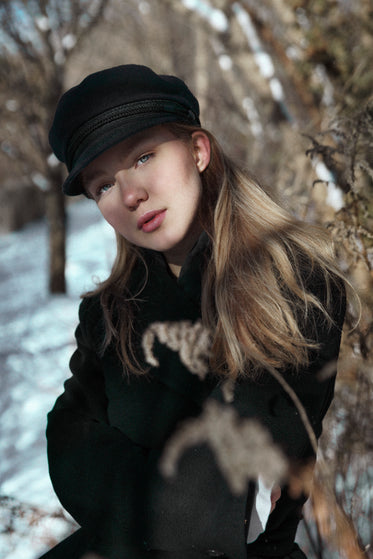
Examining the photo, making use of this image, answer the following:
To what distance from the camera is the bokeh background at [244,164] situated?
1.61 meters

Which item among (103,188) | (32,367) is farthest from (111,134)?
(32,367)

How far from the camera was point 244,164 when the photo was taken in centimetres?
171

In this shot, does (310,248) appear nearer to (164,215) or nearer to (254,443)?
(164,215)

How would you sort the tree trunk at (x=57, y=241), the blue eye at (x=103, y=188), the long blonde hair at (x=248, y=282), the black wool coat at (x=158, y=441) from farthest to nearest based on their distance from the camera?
the tree trunk at (x=57, y=241), the blue eye at (x=103, y=188), the long blonde hair at (x=248, y=282), the black wool coat at (x=158, y=441)

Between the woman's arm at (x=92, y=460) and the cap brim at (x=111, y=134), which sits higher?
the cap brim at (x=111, y=134)

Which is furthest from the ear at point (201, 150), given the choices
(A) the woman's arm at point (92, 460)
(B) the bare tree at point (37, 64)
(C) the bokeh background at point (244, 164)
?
(B) the bare tree at point (37, 64)

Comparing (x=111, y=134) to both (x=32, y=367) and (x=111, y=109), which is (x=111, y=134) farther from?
(x=32, y=367)

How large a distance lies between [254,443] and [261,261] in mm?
483

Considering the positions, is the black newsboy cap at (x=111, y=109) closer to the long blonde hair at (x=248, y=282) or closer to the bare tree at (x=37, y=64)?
the long blonde hair at (x=248, y=282)

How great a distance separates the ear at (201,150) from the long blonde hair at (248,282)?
4 cm

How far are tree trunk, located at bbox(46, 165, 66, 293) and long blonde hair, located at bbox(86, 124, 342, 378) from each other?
5.68 metres

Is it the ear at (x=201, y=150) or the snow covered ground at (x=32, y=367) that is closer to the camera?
the ear at (x=201, y=150)

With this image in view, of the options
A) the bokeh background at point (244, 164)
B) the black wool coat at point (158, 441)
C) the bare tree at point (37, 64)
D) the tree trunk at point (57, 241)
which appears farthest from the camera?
the tree trunk at point (57, 241)

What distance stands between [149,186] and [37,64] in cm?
562
